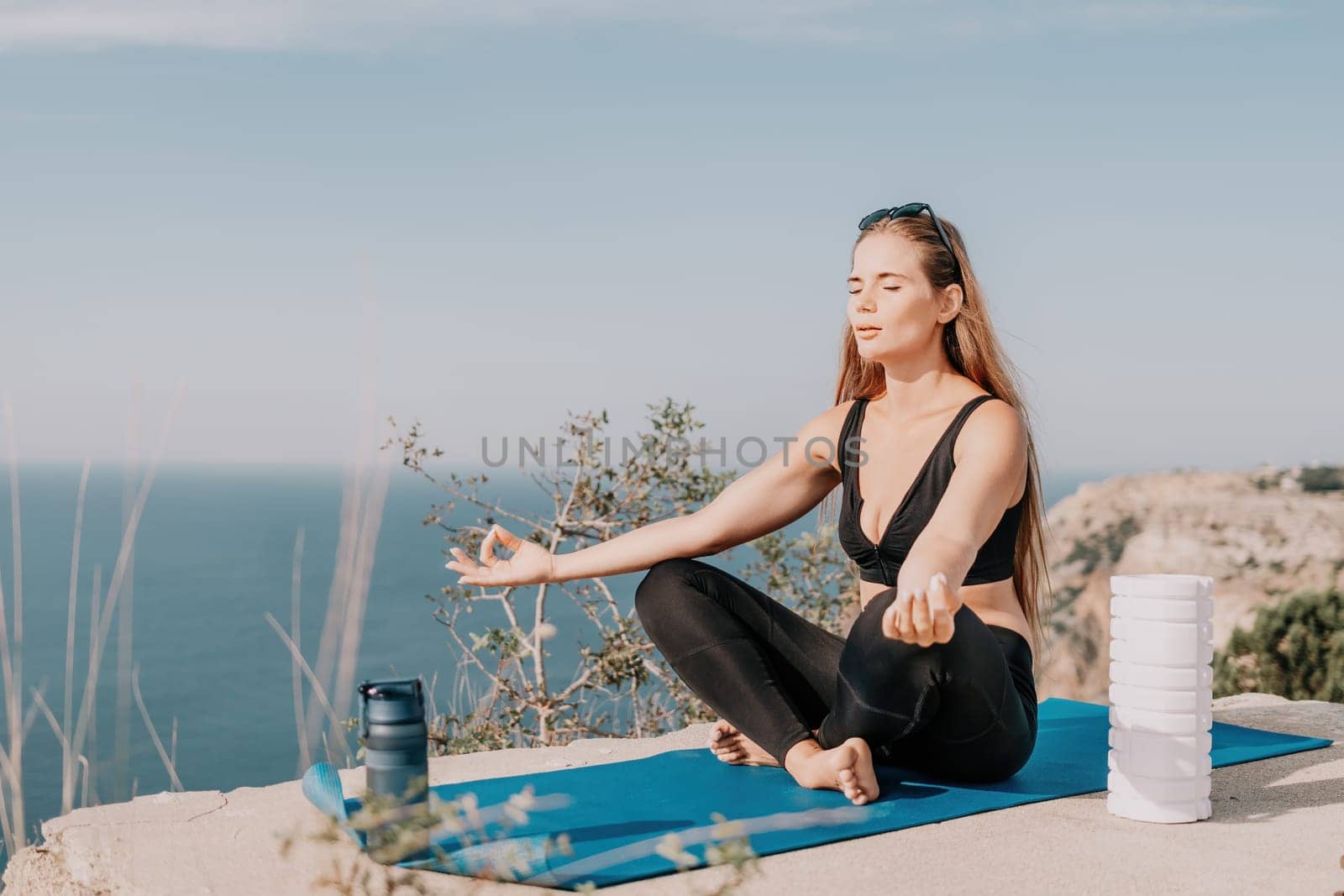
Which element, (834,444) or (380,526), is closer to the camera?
(380,526)

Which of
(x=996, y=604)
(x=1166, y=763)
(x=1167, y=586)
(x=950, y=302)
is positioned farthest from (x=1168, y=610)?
(x=950, y=302)

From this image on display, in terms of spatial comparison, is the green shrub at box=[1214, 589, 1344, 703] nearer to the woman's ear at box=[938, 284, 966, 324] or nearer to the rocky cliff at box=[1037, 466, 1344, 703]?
the rocky cliff at box=[1037, 466, 1344, 703]

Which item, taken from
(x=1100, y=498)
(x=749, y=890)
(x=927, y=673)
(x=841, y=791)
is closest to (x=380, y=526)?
(x=749, y=890)

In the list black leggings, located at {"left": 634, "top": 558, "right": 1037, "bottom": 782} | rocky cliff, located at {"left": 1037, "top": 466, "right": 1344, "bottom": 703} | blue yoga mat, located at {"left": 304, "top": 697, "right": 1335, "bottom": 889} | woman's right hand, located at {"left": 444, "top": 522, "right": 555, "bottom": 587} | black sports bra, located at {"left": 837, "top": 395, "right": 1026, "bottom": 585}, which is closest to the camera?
blue yoga mat, located at {"left": 304, "top": 697, "right": 1335, "bottom": 889}

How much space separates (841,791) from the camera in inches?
110

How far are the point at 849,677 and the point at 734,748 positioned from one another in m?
0.58

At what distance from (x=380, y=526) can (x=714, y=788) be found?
4.29ft

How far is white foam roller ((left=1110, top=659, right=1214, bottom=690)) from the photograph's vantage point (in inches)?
103

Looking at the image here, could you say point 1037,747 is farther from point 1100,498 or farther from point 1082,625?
point 1100,498

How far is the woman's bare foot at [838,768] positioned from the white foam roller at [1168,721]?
59cm

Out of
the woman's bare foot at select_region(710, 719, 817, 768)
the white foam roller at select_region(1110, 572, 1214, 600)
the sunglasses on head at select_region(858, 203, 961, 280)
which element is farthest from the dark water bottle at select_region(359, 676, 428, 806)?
the sunglasses on head at select_region(858, 203, 961, 280)

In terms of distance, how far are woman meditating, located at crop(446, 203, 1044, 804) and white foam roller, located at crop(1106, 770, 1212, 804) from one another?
0.27m

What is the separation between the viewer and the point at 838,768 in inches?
104

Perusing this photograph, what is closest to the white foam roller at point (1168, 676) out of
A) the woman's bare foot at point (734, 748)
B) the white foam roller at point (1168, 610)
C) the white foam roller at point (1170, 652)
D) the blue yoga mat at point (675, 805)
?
the white foam roller at point (1170, 652)
